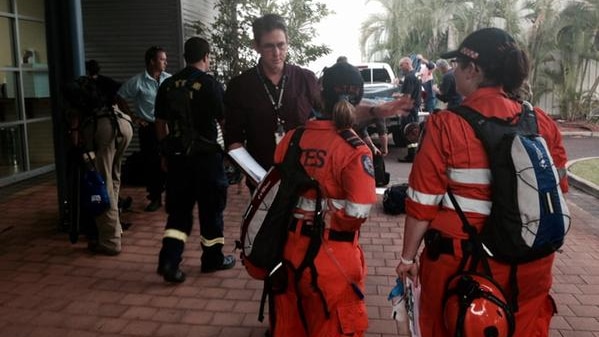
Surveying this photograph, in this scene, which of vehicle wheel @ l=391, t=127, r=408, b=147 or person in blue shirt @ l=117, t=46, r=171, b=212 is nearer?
person in blue shirt @ l=117, t=46, r=171, b=212

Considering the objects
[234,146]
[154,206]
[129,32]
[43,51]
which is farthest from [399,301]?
[43,51]

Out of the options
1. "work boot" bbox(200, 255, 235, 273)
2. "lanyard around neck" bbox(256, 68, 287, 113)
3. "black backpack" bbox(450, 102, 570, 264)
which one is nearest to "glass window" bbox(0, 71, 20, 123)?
"work boot" bbox(200, 255, 235, 273)

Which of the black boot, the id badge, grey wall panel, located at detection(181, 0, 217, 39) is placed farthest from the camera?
grey wall panel, located at detection(181, 0, 217, 39)

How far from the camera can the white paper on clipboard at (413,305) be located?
2604 millimetres

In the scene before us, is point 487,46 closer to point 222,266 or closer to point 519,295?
point 519,295

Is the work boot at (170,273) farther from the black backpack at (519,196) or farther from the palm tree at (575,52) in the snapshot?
the palm tree at (575,52)

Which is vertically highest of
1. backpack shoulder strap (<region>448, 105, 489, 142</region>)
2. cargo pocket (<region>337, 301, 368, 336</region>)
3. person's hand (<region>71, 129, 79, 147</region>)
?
backpack shoulder strap (<region>448, 105, 489, 142</region>)

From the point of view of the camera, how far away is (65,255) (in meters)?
5.51

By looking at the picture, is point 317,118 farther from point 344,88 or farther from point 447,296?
point 447,296

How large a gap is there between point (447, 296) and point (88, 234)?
13.5ft

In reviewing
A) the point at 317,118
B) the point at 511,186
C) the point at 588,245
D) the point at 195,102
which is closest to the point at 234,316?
the point at 195,102

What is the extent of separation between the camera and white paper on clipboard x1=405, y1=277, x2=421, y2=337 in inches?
103

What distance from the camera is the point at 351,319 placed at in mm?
2566

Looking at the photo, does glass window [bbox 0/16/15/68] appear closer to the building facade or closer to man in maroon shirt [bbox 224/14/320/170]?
the building facade
